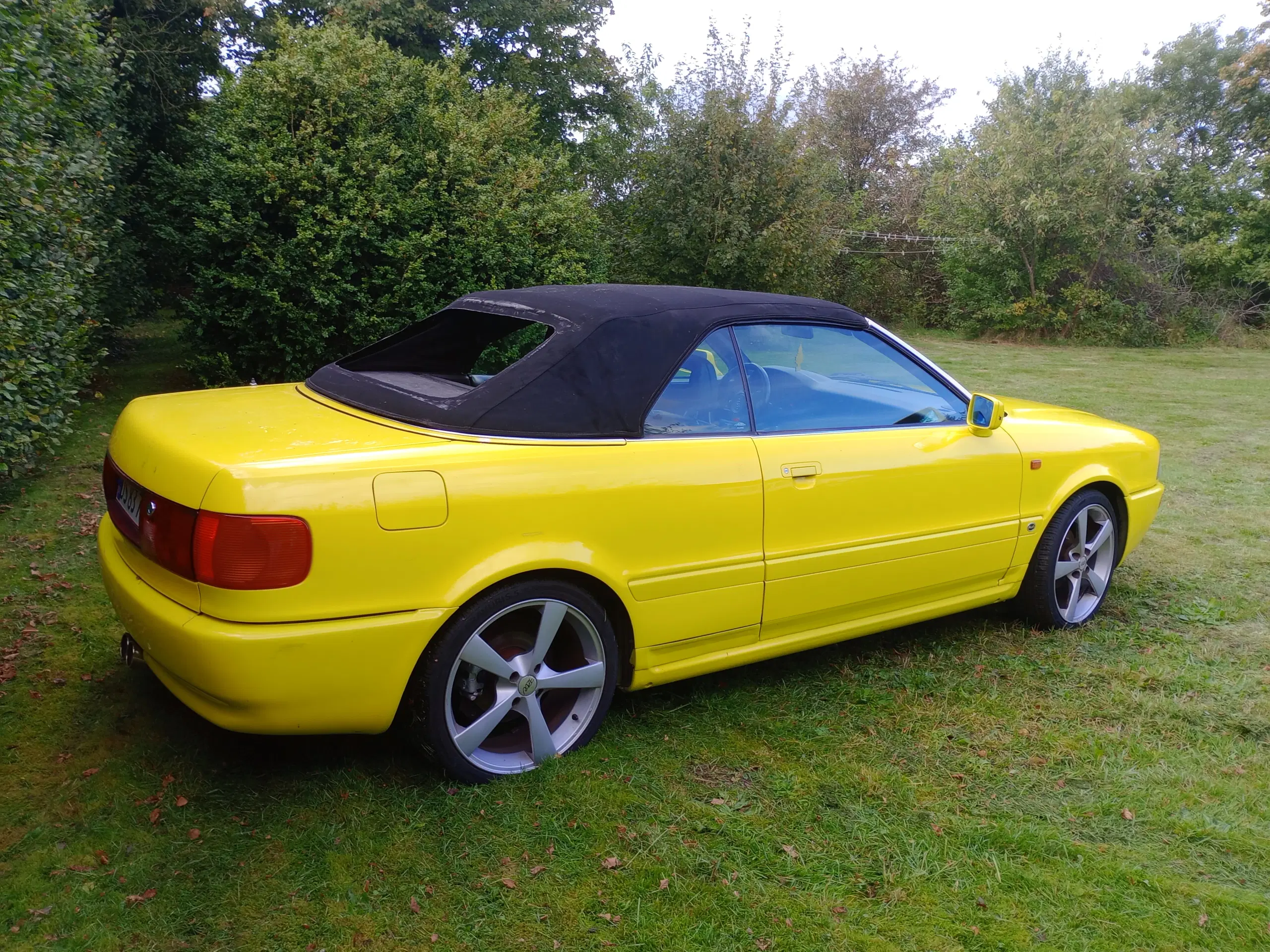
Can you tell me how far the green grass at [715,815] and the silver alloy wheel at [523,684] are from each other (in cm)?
12

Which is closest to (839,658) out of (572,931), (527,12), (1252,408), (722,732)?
(722,732)

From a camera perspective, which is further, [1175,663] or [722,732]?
[1175,663]

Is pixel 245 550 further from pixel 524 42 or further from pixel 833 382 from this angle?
pixel 524 42

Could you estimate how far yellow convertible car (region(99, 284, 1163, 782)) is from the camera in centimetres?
255

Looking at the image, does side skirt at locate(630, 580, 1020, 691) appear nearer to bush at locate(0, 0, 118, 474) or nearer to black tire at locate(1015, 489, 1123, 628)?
black tire at locate(1015, 489, 1123, 628)

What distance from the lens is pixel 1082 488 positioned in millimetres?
4508

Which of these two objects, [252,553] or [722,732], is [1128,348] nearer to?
[722,732]

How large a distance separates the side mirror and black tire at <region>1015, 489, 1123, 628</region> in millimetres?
706

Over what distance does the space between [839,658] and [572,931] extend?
2.12 metres

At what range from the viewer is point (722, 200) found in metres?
15.4

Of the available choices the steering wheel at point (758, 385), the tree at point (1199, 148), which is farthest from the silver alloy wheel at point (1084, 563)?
the tree at point (1199, 148)

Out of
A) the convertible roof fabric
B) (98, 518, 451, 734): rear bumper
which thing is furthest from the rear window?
(98, 518, 451, 734): rear bumper

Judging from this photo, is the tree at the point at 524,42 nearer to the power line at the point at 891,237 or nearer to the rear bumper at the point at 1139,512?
the power line at the point at 891,237

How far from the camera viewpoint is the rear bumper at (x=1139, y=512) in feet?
15.5
